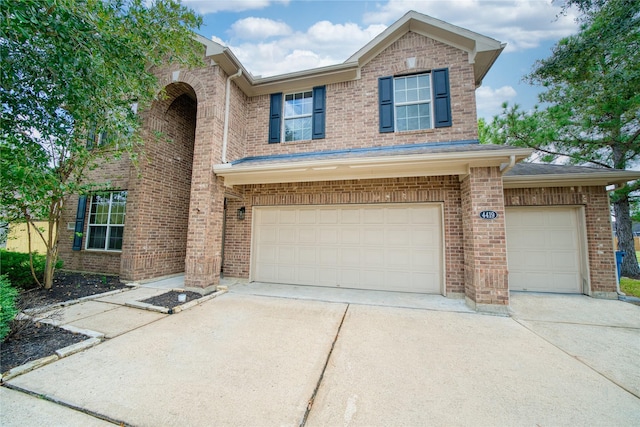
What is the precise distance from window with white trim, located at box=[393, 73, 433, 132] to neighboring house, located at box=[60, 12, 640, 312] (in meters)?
0.03

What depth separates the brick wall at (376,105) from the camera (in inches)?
229

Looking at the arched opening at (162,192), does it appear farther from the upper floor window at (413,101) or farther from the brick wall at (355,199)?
the upper floor window at (413,101)

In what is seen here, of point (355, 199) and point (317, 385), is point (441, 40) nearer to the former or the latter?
point (355, 199)

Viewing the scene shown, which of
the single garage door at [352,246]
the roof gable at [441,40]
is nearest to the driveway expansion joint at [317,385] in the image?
the single garage door at [352,246]

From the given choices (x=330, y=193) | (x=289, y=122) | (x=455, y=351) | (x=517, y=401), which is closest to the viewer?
(x=517, y=401)

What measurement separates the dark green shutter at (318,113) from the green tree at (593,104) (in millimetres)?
6797

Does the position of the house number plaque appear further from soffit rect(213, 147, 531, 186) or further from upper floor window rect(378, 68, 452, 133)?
upper floor window rect(378, 68, 452, 133)

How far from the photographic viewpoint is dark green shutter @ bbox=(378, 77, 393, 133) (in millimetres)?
6199

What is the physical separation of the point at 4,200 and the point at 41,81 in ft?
7.42

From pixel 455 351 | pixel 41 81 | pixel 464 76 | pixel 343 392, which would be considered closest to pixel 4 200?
pixel 41 81

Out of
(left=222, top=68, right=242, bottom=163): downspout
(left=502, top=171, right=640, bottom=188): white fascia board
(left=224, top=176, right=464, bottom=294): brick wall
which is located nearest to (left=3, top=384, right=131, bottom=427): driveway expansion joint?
(left=224, top=176, right=464, bottom=294): brick wall

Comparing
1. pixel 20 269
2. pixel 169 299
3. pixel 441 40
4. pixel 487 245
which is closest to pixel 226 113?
pixel 169 299

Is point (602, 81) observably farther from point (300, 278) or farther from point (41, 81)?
point (41, 81)

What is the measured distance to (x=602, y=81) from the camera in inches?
255
